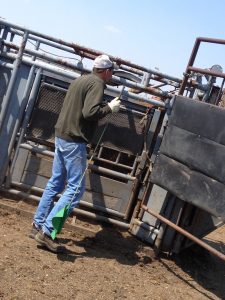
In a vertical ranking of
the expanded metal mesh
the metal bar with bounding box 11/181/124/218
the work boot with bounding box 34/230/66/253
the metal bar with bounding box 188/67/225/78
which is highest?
the metal bar with bounding box 188/67/225/78

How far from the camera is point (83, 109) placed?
473 cm

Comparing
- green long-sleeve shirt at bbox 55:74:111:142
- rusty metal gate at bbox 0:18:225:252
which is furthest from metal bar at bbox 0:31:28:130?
green long-sleeve shirt at bbox 55:74:111:142

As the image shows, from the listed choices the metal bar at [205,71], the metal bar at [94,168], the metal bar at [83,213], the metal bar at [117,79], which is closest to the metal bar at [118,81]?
the metal bar at [117,79]

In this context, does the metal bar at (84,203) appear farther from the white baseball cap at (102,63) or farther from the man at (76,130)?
the white baseball cap at (102,63)

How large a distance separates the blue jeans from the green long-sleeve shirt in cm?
12

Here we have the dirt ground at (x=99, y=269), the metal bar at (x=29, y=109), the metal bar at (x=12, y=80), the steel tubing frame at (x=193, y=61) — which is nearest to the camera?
the dirt ground at (x=99, y=269)

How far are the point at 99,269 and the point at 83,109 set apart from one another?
1649 millimetres

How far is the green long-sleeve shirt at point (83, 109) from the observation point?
4691mm

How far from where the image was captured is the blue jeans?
15.8ft

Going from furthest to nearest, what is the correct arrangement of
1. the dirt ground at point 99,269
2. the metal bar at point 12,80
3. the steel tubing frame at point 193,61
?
the metal bar at point 12,80, the steel tubing frame at point 193,61, the dirt ground at point 99,269

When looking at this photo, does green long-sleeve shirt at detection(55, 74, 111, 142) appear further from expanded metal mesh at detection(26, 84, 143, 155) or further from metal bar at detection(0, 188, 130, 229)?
metal bar at detection(0, 188, 130, 229)

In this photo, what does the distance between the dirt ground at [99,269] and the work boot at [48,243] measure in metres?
0.06

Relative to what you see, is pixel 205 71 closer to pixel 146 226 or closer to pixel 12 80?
pixel 146 226

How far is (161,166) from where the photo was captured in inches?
201
